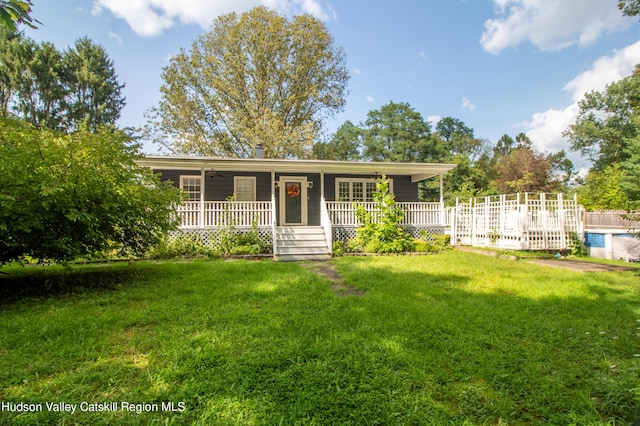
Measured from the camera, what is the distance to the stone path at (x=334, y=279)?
478cm

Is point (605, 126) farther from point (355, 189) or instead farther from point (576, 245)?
point (355, 189)

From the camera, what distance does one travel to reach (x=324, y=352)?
2631mm

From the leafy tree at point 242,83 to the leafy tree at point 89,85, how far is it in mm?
10319

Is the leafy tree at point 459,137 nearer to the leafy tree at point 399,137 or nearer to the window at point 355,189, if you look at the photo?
the leafy tree at point 399,137

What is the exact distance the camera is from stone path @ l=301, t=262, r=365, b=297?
4779 mm

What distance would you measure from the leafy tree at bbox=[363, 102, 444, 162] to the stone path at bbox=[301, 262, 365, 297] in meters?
28.9

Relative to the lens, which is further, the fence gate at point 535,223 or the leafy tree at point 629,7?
the leafy tree at point 629,7

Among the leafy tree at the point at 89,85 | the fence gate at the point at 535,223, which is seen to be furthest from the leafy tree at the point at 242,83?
the fence gate at the point at 535,223

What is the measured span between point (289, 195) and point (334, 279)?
6.70 m

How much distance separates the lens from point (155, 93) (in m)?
20.1

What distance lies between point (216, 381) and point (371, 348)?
4.49 ft

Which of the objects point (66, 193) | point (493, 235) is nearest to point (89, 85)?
point (66, 193)

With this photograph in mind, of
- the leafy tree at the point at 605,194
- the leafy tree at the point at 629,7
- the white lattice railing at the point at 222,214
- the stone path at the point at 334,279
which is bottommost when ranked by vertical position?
the stone path at the point at 334,279

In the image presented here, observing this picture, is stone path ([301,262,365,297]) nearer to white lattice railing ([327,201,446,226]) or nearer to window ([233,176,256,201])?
white lattice railing ([327,201,446,226])
